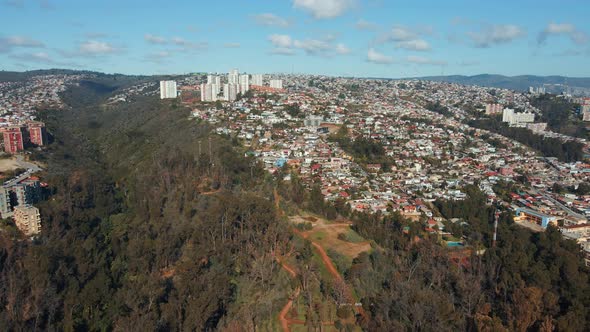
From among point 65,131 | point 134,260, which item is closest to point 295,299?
point 134,260

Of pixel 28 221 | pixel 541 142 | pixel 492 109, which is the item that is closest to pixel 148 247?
pixel 28 221

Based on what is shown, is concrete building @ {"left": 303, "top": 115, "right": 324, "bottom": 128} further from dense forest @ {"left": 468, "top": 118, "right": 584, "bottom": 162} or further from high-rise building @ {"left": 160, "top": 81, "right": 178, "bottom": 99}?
high-rise building @ {"left": 160, "top": 81, "right": 178, "bottom": 99}

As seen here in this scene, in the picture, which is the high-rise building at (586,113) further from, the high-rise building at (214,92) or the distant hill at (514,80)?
→ the distant hill at (514,80)

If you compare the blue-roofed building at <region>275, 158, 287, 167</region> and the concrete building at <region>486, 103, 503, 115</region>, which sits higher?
the concrete building at <region>486, 103, 503, 115</region>

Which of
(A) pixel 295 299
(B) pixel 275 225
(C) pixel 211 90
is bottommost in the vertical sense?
(A) pixel 295 299

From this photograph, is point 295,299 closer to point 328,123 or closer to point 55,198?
point 55,198

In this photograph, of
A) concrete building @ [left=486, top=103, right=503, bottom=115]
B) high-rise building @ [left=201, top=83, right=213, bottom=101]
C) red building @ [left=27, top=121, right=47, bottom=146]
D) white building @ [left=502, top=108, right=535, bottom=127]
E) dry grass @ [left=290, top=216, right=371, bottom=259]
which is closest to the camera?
dry grass @ [left=290, top=216, right=371, bottom=259]

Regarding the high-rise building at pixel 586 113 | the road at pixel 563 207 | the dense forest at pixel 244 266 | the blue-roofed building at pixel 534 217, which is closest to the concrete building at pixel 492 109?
the high-rise building at pixel 586 113

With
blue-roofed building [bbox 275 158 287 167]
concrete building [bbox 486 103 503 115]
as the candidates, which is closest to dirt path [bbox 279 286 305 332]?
blue-roofed building [bbox 275 158 287 167]
